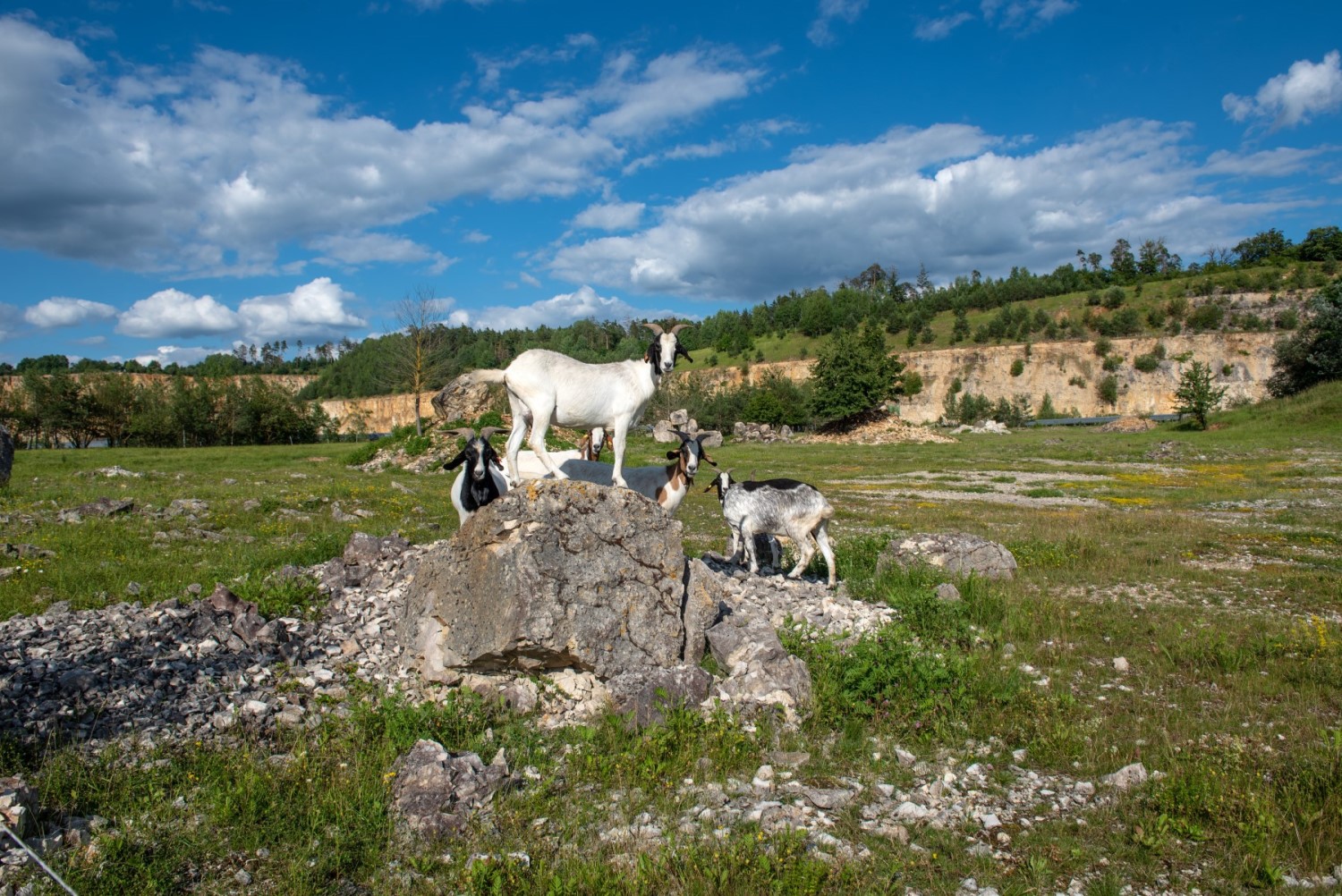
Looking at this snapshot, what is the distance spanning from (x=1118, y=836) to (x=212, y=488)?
21776 millimetres

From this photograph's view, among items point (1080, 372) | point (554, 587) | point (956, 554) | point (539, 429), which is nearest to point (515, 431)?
point (539, 429)

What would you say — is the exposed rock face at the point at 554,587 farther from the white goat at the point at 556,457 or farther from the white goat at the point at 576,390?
the white goat at the point at 556,457

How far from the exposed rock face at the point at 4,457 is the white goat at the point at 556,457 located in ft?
52.3

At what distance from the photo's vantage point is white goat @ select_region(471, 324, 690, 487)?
8.77 metres

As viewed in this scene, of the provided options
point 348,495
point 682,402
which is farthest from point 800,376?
point 348,495

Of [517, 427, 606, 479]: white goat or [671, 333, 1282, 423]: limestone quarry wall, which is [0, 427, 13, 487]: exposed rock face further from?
[671, 333, 1282, 423]: limestone quarry wall

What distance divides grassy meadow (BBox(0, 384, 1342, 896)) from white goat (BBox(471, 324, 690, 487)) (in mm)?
3370

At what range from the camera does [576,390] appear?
29.3 feet

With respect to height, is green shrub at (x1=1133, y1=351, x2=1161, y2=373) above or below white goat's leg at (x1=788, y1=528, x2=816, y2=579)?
above

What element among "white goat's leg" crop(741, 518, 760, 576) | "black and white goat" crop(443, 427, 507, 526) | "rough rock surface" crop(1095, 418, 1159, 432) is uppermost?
"black and white goat" crop(443, 427, 507, 526)

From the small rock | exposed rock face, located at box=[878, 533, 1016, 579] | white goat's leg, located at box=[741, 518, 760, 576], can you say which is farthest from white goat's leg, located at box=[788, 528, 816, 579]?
the small rock

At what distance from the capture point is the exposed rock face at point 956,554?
38.8 feet

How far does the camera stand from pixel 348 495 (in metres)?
18.9

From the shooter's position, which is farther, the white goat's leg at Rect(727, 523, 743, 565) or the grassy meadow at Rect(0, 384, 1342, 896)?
the white goat's leg at Rect(727, 523, 743, 565)
